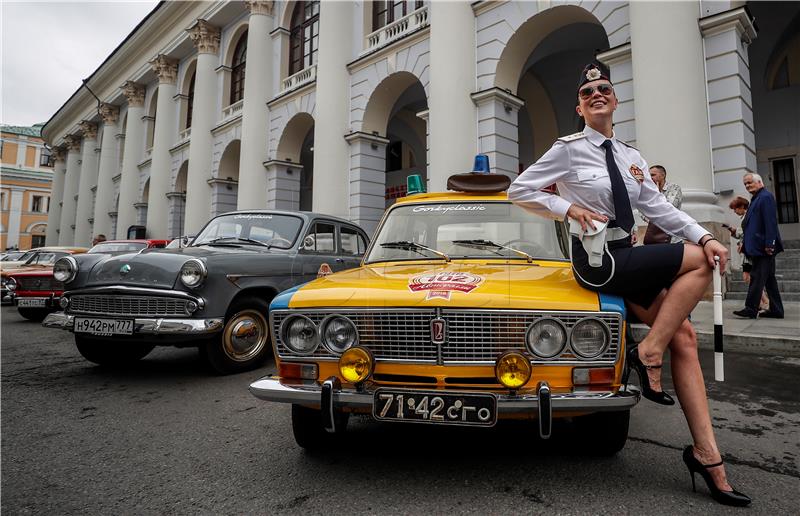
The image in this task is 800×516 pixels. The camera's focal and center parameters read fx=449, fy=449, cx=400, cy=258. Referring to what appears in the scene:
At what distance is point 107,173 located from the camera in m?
29.8

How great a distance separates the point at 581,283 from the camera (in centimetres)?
212

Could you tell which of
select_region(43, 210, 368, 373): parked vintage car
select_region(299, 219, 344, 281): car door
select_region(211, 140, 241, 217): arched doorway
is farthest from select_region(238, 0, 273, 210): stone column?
select_region(43, 210, 368, 373): parked vintage car

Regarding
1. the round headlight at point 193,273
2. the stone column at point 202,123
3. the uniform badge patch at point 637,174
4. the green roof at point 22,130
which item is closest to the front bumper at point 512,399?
the uniform badge patch at point 637,174

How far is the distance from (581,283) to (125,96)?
32393mm

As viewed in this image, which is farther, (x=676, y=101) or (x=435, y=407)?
(x=676, y=101)

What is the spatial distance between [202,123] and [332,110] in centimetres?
930

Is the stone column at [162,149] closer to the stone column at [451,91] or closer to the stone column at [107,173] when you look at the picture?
the stone column at [107,173]

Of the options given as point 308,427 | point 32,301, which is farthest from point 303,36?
point 308,427

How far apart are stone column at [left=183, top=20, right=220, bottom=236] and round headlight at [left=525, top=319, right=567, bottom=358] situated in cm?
1948

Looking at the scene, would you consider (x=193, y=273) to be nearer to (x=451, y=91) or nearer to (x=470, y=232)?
(x=470, y=232)

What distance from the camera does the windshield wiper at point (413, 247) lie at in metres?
2.78

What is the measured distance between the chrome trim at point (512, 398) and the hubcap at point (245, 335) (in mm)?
2271

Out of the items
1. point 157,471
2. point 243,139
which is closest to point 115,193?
point 243,139

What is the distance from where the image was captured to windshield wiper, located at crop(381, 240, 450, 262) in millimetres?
2777
